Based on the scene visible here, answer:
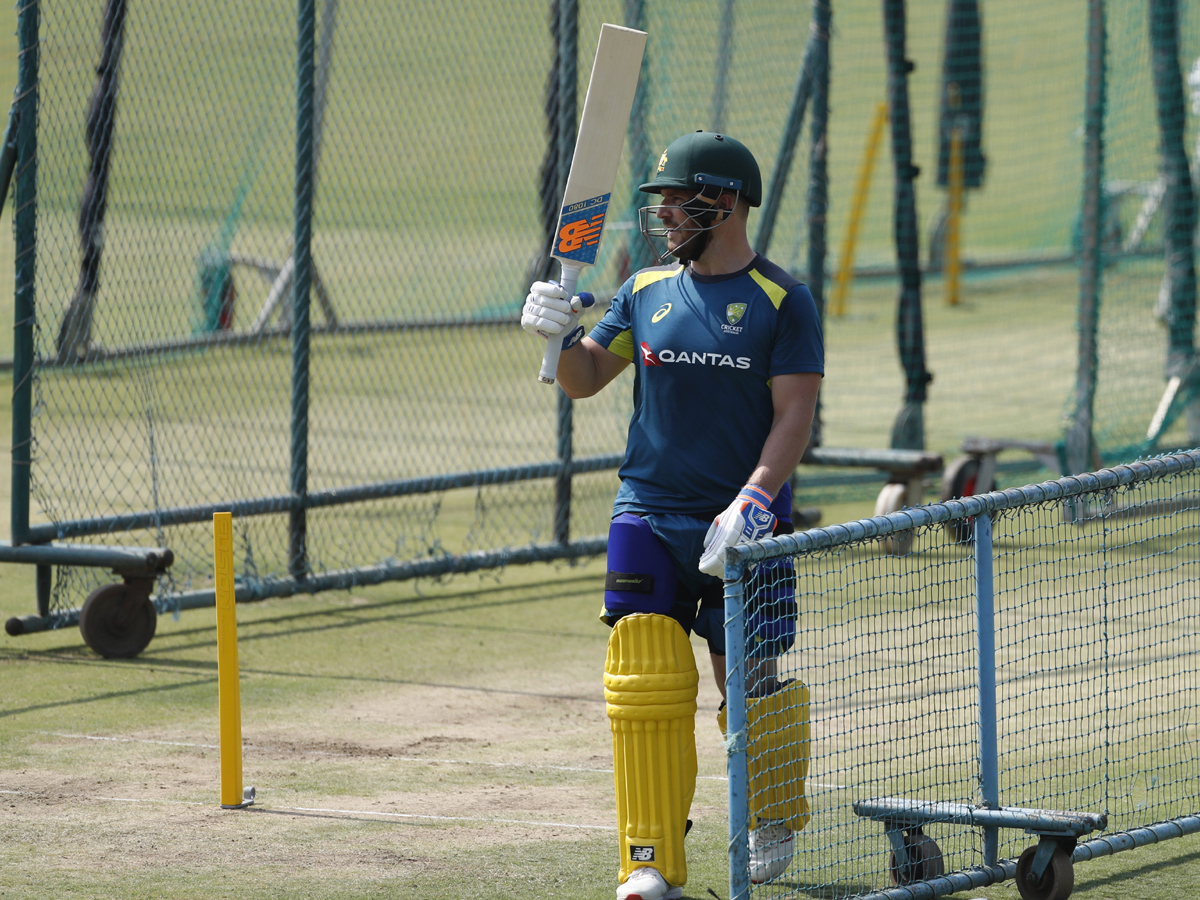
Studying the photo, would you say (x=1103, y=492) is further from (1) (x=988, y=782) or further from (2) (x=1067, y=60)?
(2) (x=1067, y=60)

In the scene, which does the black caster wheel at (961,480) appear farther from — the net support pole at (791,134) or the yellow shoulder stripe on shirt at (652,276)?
the yellow shoulder stripe on shirt at (652,276)

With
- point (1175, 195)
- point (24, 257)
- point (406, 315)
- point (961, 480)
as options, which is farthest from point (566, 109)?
point (406, 315)

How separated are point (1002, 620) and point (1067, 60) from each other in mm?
25913

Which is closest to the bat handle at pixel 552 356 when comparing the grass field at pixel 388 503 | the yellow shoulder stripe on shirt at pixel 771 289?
the yellow shoulder stripe on shirt at pixel 771 289

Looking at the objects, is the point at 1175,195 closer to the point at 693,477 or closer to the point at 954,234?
the point at 954,234

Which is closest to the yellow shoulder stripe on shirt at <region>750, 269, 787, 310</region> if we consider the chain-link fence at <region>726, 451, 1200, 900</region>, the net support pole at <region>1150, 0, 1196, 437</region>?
the chain-link fence at <region>726, 451, 1200, 900</region>

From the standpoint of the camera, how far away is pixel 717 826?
5.20m

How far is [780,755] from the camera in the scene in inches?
176

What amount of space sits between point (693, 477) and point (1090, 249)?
630cm

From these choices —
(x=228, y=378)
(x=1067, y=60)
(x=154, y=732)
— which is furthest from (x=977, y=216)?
(x=154, y=732)

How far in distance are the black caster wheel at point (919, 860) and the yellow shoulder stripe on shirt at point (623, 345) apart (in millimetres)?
1598

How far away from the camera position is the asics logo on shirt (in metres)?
4.55

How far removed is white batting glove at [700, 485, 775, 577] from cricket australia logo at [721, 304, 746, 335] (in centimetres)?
46

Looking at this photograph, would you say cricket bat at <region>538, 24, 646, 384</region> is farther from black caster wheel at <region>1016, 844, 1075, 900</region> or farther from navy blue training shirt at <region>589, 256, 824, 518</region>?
black caster wheel at <region>1016, 844, 1075, 900</region>
